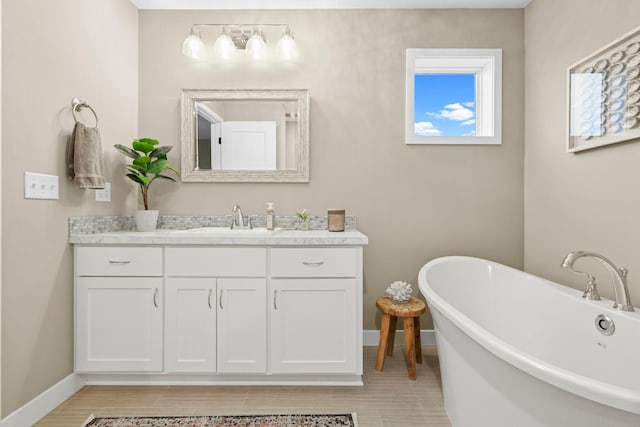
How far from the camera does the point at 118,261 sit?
6.31 feet

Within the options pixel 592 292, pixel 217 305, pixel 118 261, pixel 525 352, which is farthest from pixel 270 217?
pixel 592 292

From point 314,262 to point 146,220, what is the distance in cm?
121

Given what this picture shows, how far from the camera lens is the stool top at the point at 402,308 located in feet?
6.88

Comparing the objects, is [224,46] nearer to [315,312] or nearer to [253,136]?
[253,136]

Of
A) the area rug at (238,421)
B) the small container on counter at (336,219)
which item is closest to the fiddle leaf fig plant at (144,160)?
the small container on counter at (336,219)

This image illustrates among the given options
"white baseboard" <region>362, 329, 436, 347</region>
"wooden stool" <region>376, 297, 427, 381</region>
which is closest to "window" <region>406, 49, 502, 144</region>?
"wooden stool" <region>376, 297, 427, 381</region>

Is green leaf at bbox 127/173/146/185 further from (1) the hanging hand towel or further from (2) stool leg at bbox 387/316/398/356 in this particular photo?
(2) stool leg at bbox 387/316/398/356

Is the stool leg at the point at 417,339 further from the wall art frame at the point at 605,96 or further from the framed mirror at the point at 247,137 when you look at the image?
the wall art frame at the point at 605,96

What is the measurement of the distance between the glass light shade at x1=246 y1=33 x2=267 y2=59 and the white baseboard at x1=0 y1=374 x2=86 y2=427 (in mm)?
2292

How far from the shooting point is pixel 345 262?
1941 millimetres

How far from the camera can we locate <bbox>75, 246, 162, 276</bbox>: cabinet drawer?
192 centimetres

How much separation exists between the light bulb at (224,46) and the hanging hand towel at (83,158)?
102 centimetres

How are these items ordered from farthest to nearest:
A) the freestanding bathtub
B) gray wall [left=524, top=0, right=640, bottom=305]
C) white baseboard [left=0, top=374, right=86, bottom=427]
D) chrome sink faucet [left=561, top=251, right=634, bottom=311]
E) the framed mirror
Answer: the framed mirror, gray wall [left=524, top=0, right=640, bottom=305], white baseboard [left=0, top=374, right=86, bottom=427], chrome sink faucet [left=561, top=251, right=634, bottom=311], the freestanding bathtub

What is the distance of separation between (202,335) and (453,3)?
109 inches
